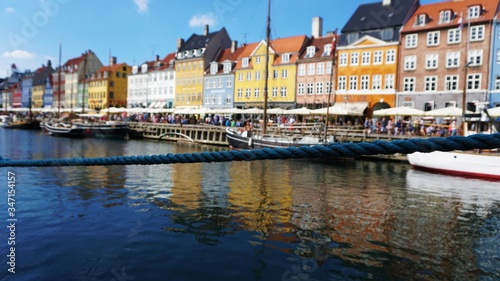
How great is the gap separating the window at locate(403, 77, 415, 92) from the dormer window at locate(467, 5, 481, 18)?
7.75m

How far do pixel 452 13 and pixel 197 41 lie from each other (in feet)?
137

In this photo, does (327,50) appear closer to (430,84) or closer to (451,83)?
(430,84)

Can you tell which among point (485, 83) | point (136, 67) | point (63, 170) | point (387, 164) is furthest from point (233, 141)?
point (136, 67)

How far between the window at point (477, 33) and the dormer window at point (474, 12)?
1181mm

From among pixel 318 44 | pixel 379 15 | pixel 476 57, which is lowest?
pixel 476 57

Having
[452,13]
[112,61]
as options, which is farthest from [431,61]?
[112,61]

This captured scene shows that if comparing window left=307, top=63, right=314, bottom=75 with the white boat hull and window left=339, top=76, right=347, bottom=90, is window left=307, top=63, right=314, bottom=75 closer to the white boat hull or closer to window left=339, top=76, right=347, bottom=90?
window left=339, top=76, right=347, bottom=90

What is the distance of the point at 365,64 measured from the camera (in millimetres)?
45094

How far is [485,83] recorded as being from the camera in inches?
1479

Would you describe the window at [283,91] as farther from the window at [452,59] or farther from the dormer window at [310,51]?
the window at [452,59]

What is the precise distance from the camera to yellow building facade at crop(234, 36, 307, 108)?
53.2 m

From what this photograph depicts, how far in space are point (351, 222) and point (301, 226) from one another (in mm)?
1584

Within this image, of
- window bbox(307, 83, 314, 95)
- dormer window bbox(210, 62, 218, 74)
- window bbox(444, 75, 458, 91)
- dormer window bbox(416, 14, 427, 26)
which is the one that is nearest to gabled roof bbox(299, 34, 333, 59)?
window bbox(307, 83, 314, 95)

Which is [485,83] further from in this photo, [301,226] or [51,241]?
[51,241]
